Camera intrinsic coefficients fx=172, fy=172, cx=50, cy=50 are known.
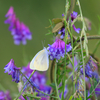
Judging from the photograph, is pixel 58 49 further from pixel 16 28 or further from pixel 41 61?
pixel 16 28

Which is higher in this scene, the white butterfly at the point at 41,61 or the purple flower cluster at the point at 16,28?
the purple flower cluster at the point at 16,28

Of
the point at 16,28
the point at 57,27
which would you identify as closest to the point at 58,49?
the point at 57,27

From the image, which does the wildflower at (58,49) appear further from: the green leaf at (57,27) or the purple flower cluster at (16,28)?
the purple flower cluster at (16,28)

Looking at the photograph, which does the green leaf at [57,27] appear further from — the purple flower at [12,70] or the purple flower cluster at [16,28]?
the purple flower cluster at [16,28]

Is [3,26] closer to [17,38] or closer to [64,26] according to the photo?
[17,38]

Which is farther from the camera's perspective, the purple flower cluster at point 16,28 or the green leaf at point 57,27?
the purple flower cluster at point 16,28

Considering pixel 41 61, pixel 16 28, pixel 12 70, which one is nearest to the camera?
pixel 12 70

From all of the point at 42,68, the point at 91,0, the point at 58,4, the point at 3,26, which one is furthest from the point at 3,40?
the point at 42,68

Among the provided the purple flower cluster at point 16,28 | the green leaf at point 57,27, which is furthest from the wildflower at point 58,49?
the purple flower cluster at point 16,28

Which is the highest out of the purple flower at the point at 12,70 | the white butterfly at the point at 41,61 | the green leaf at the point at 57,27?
the green leaf at the point at 57,27
